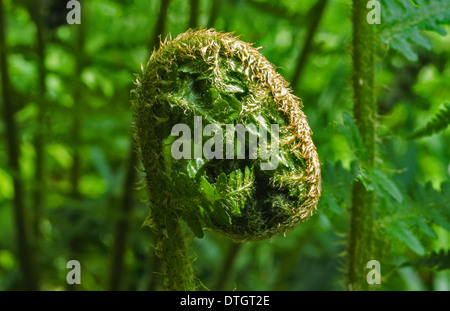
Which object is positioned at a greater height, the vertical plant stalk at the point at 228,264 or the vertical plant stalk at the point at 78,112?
the vertical plant stalk at the point at 78,112

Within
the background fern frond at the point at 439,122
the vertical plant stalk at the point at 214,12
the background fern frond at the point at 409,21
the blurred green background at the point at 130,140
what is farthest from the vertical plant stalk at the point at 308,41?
the background fern frond at the point at 439,122

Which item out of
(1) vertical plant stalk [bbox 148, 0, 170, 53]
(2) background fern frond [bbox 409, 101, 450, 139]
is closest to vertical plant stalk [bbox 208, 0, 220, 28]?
(1) vertical plant stalk [bbox 148, 0, 170, 53]

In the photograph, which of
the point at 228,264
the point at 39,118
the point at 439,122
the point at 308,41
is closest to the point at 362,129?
the point at 439,122

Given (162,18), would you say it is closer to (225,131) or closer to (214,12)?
(214,12)

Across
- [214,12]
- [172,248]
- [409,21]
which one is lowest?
[172,248]

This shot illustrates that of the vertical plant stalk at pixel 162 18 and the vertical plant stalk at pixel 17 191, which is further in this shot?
the vertical plant stalk at pixel 17 191

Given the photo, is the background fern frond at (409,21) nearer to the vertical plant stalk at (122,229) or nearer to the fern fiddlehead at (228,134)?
the fern fiddlehead at (228,134)
